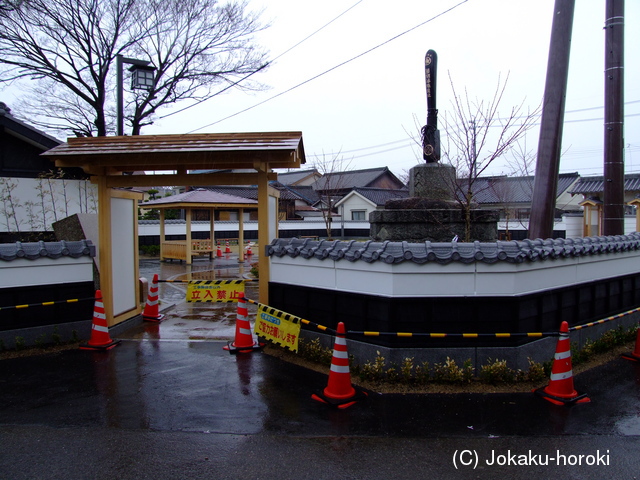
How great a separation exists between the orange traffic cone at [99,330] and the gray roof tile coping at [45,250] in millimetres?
733

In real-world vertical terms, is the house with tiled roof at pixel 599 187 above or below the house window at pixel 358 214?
above

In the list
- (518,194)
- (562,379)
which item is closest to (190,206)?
(562,379)

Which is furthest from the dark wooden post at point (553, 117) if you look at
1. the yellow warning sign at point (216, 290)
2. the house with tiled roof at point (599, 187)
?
the house with tiled roof at point (599, 187)

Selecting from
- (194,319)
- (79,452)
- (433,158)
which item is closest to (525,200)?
(433,158)

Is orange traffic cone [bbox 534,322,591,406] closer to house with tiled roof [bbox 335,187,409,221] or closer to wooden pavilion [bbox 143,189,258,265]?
wooden pavilion [bbox 143,189,258,265]

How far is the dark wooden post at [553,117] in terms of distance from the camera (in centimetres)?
826

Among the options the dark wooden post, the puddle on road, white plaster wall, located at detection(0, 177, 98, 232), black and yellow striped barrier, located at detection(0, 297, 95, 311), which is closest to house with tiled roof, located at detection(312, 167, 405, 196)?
white plaster wall, located at detection(0, 177, 98, 232)

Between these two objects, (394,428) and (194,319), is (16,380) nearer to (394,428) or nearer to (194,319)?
(194,319)

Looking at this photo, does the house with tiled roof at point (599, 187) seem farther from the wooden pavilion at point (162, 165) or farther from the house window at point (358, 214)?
the wooden pavilion at point (162, 165)

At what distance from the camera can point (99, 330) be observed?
7.33 metres

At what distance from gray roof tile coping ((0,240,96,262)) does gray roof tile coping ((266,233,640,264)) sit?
3477 mm

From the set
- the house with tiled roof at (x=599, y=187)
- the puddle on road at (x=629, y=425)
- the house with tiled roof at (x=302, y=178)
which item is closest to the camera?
the puddle on road at (x=629, y=425)

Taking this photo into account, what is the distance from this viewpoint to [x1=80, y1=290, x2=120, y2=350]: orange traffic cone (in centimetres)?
729

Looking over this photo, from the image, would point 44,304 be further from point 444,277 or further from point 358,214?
point 358,214
